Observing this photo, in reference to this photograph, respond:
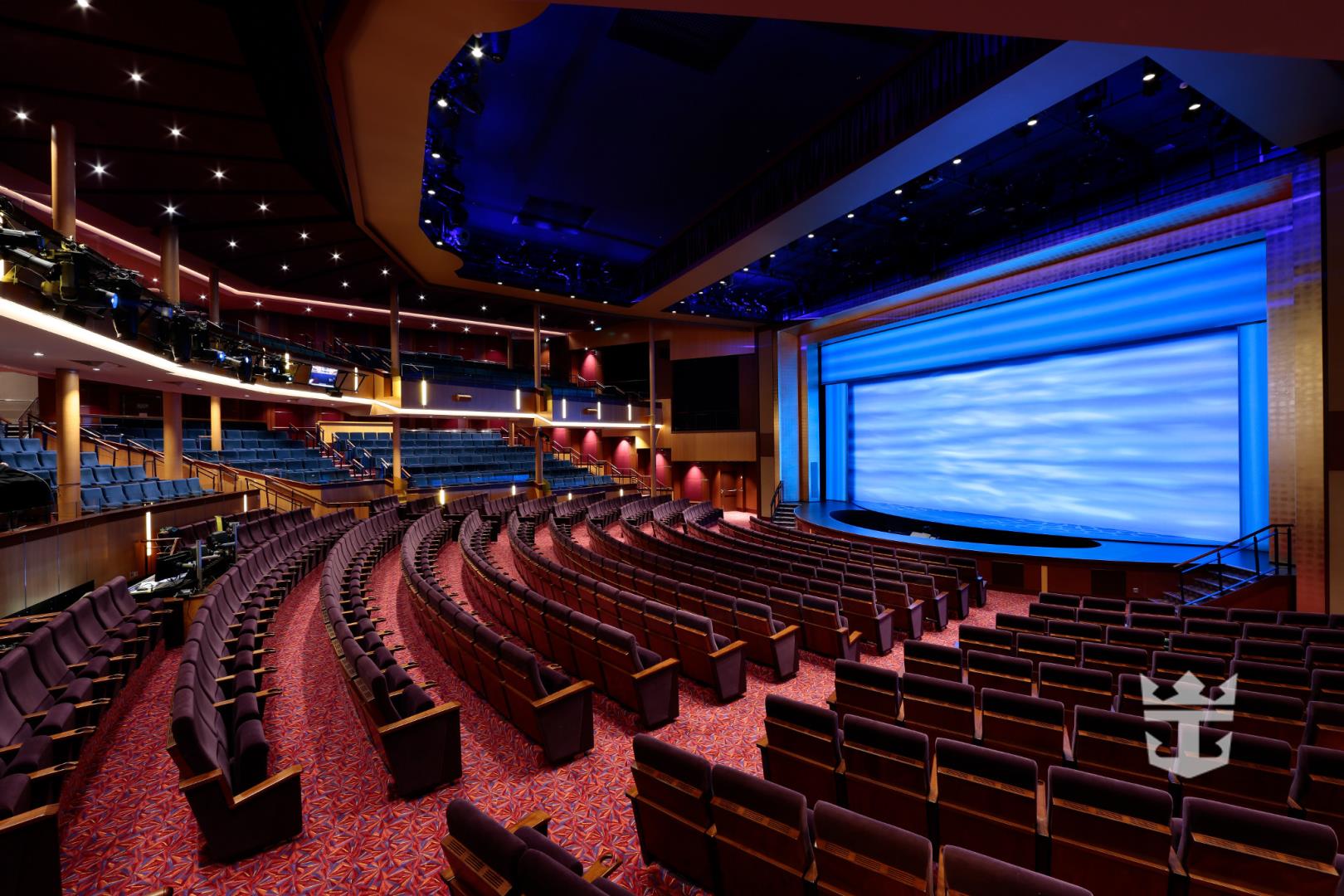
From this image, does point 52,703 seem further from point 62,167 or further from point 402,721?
point 62,167

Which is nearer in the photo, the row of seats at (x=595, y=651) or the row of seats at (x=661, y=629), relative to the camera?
the row of seats at (x=595, y=651)

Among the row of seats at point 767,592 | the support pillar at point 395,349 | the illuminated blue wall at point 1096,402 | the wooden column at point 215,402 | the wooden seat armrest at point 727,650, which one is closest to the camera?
the wooden seat armrest at point 727,650

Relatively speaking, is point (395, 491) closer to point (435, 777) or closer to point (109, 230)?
point (109, 230)

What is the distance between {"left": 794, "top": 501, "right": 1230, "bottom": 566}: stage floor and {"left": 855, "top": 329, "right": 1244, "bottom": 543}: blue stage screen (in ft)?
0.59

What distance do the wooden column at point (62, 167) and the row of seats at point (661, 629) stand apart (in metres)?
6.62

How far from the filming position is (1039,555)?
7.64 meters

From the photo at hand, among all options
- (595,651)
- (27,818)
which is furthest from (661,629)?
(27,818)

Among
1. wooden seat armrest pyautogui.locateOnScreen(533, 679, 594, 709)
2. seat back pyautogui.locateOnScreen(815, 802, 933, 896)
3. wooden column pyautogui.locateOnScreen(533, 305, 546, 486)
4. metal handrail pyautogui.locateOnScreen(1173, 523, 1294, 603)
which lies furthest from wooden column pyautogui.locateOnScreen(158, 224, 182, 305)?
metal handrail pyautogui.locateOnScreen(1173, 523, 1294, 603)

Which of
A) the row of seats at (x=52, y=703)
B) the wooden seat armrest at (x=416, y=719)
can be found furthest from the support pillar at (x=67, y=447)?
the wooden seat armrest at (x=416, y=719)

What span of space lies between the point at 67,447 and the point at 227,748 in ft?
23.2

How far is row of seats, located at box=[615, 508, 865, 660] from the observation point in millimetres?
4941

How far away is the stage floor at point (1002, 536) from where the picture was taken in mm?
7723

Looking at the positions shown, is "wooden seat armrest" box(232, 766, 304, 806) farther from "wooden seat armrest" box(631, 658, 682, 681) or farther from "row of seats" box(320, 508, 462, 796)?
"wooden seat armrest" box(631, 658, 682, 681)

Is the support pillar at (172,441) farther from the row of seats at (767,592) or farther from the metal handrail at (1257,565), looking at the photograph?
the metal handrail at (1257,565)
